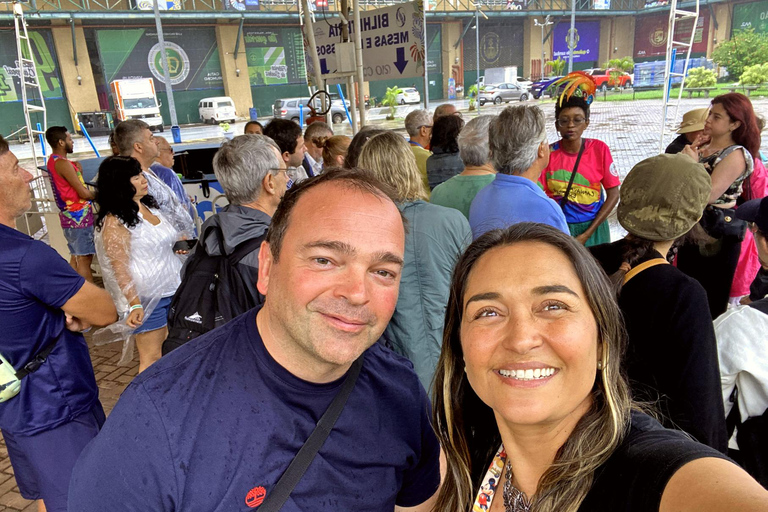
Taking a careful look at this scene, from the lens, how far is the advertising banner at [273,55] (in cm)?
3145

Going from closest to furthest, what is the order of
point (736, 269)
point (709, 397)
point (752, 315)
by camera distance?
point (709, 397) → point (752, 315) → point (736, 269)

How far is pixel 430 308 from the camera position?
2469 mm

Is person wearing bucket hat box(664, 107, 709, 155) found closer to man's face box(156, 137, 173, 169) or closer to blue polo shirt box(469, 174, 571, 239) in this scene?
blue polo shirt box(469, 174, 571, 239)

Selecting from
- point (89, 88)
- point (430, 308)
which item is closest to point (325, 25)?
point (430, 308)

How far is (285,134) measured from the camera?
15.1 feet

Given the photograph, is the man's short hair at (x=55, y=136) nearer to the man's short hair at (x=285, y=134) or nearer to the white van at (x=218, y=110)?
the man's short hair at (x=285, y=134)

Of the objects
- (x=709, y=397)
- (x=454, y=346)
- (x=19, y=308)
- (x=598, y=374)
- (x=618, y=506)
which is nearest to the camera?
(x=618, y=506)

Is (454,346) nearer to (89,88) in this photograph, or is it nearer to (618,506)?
(618,506)

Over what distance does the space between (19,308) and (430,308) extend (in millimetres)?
1841

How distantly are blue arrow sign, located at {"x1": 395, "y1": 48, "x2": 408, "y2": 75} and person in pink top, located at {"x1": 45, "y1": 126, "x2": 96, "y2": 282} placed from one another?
13.2ft

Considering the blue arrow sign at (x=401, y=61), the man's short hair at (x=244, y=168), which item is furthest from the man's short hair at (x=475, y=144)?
the blue arrow sign at (x=401, y=61)

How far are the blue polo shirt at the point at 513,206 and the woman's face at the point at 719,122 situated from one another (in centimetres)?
196

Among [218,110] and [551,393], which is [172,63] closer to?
[218,110]

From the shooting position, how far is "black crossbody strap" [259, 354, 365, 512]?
1.17m
